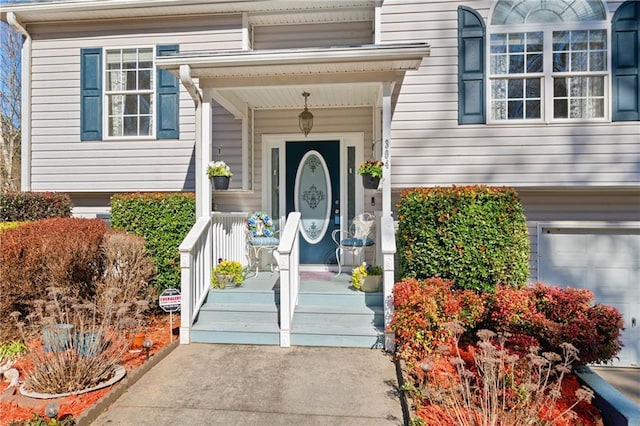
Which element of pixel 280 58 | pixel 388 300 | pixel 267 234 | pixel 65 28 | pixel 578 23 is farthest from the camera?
pixel 65 28

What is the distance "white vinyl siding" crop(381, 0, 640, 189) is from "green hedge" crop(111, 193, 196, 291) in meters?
3.22

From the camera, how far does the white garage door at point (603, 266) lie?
602cm

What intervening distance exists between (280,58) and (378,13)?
89.4 inches

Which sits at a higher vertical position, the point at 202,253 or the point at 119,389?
the point at 202,253

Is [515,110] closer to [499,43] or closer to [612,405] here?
[499,43]

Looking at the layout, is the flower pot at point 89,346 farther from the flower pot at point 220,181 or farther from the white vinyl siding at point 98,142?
the white vinyl siding at point 98,142

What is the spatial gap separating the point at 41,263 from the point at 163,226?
1.50 meters

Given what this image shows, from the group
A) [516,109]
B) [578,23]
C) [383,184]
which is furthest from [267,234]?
[578,23]

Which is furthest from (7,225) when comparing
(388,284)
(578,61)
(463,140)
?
(578,61)

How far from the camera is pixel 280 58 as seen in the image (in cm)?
465

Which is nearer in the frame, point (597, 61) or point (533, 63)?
point (597, 61)

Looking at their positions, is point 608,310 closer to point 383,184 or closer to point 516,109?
point 383,184

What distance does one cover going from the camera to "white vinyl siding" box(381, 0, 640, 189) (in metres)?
5.62

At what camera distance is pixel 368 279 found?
4.87 m
